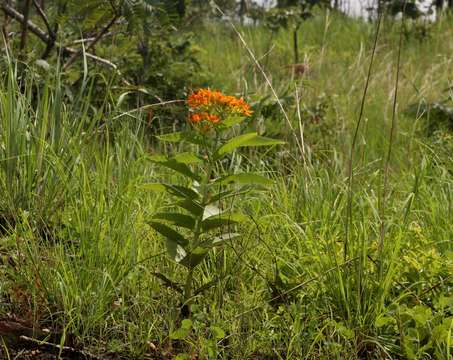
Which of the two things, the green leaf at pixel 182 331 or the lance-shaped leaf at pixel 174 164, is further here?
the lance-shaped leaf at pixel 174 164

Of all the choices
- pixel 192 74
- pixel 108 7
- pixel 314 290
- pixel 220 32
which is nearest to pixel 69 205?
pixel 314 290

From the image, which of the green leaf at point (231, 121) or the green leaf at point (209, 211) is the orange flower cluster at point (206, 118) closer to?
the green leaf at point (231, 121)

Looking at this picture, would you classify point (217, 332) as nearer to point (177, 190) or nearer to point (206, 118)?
point (177, 190)

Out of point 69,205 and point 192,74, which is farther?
point 192,74

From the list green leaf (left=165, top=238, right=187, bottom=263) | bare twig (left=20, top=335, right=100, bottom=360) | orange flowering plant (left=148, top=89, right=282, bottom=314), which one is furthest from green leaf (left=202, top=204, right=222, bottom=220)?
bare twig (left=20, top=335, right=100, bottom=360)

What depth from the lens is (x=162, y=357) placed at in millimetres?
1879

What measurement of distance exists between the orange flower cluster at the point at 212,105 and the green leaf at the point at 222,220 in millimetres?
258

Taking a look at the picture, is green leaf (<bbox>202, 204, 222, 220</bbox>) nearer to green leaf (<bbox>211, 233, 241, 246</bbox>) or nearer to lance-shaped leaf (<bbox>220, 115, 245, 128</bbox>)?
green leaf (<bbox>211, 233, 241, 246</bbox>)

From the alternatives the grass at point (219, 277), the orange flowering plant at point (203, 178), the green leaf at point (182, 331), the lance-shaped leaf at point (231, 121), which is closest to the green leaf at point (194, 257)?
the orange flowering plant at point (203, 178)

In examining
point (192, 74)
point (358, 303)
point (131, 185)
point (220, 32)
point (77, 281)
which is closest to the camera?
point (358, 303)

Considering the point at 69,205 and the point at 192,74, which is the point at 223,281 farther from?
the point at 192,74

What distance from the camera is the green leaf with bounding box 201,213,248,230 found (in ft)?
6.31

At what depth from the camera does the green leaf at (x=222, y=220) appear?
1.92 m

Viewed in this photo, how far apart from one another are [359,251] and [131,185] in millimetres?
795
